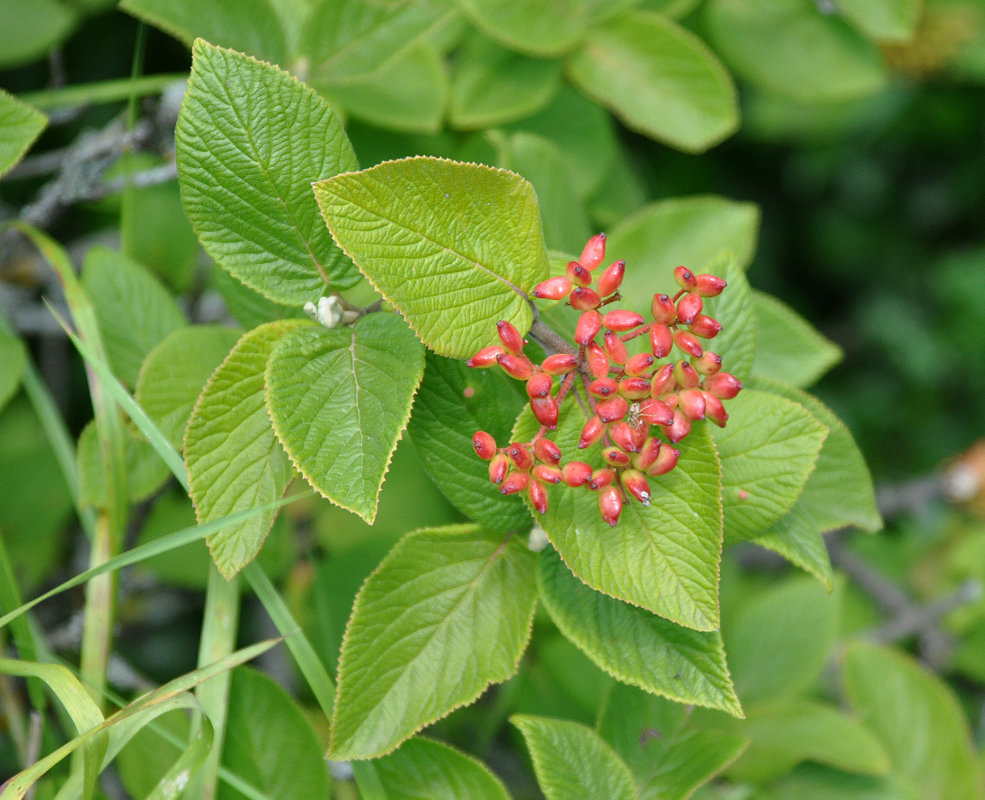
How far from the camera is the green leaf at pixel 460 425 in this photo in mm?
948

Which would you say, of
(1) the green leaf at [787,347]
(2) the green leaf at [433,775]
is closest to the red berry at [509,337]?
(2) the green leaf at [433,775]

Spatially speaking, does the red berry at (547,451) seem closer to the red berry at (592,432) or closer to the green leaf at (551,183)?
the red berry at (592,432)

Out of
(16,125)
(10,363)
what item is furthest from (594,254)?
(10,363)

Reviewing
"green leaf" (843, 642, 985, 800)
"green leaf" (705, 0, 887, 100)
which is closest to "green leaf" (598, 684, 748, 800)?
"green leaf" (843, 642, 985, 800)

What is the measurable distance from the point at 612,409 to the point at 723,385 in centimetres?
14

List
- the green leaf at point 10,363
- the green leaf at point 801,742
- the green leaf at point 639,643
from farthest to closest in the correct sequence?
the green leaf at point 801,742, the green leaf at point 10,363, the green leaf at point 639,643

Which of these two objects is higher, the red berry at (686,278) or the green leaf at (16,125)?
the red berry at (686,278)

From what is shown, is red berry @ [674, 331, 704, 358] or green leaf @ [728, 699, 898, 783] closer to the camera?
red berry @ [674, 331, 704, 358]

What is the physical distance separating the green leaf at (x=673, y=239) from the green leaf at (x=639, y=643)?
1.89ft

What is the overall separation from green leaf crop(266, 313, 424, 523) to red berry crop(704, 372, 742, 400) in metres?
0.32

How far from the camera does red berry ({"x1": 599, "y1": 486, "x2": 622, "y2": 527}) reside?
32.7 inches

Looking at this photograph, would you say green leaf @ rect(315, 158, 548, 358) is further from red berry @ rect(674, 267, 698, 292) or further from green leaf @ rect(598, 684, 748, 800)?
green leaf @ rect(598, 684, 748, 800)

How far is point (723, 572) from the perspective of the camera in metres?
1.65

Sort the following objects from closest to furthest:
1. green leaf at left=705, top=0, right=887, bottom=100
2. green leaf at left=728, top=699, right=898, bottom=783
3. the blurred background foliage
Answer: green leaf at left=728, top=699, right=898, bottom=783, the blurred background foliage, green leaf at left=705, top=0, right=887, bottom=100
